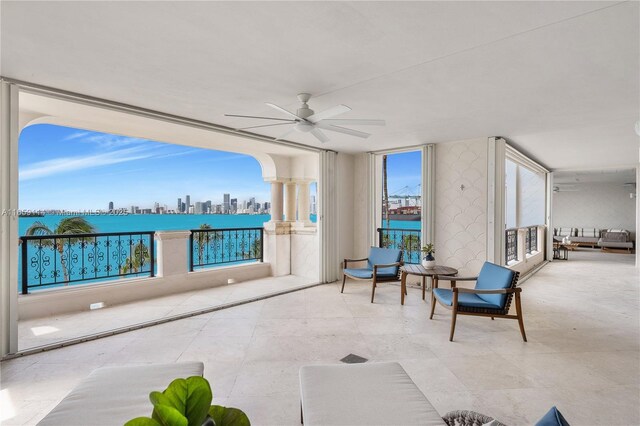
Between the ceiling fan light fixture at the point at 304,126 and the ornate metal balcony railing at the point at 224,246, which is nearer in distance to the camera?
the ceiling fan light fixture at the point at 304,126

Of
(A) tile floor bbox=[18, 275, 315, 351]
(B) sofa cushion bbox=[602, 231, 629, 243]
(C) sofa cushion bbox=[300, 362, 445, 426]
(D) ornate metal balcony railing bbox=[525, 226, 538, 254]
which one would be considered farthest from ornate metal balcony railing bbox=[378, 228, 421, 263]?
(B) sofa cushion bbox=[602, 231, 629, 243]

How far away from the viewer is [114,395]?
1.51 metres

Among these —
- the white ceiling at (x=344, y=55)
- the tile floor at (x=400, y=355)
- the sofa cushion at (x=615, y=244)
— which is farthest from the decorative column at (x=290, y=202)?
the sofa cushion at (x=615, y=244)

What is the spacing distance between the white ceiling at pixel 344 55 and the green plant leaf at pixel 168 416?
193 cm

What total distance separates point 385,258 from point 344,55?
3.56m

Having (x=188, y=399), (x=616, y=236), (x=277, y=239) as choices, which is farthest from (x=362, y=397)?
(x=616, y=236)

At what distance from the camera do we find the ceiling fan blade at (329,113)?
2.50 m

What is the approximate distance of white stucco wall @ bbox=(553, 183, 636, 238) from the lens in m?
10.9

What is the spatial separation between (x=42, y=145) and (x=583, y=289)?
789 inches

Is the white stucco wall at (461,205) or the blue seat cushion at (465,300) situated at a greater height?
the white stucco wall at (461,205)

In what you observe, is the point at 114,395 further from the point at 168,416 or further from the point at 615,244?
the point at 615,244

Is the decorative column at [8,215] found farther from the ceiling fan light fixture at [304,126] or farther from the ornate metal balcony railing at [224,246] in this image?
the ornate metal balcony railing at [224,246]

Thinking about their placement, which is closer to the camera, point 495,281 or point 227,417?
point 227,417

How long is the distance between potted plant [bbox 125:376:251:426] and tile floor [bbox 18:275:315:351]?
3243 millimetres
